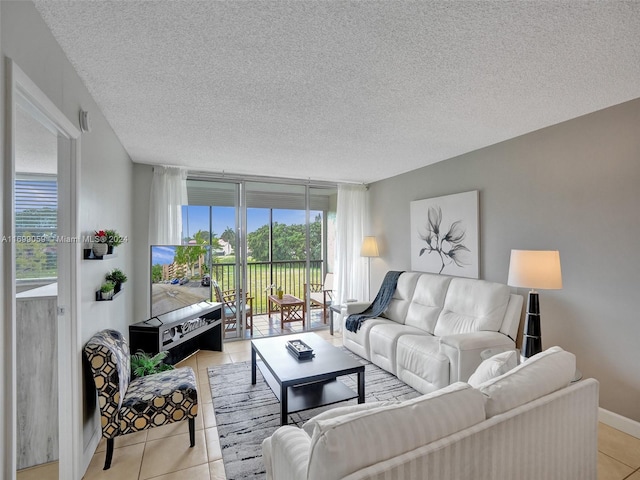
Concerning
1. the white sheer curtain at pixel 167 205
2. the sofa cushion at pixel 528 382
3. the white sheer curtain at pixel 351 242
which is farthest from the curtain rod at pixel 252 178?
the sofa cushion at pixel 528 382

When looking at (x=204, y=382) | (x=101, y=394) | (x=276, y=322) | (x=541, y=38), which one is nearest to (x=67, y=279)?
(x=101, y=394)

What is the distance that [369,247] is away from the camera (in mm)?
5102

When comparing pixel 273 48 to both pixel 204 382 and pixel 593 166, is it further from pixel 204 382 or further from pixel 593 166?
pixel 204 382

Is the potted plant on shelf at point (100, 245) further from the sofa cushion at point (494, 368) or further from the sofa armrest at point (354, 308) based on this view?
the sofa armrest at point (354, 308)

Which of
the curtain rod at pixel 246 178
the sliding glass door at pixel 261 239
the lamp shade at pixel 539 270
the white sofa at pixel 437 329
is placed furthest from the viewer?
the sliding glass door at pixel 261 239

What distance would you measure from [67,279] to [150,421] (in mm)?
1082

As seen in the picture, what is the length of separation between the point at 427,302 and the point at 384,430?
287 cm

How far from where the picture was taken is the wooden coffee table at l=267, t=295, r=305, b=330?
16.2 feet

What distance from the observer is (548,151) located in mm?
2863

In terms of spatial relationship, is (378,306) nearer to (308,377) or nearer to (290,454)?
(308,377)

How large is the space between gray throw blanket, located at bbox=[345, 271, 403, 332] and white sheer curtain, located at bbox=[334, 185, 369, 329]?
36.3 inches

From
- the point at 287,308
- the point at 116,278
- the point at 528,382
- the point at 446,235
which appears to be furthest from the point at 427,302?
the point at 116,278

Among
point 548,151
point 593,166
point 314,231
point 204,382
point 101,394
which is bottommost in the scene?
point 204,382

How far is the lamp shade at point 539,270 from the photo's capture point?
2426mm
